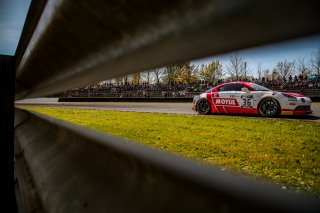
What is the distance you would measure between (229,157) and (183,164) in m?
5.18

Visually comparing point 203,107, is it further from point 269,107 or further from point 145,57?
point 145,57

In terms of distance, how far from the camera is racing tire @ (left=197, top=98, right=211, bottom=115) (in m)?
14.0

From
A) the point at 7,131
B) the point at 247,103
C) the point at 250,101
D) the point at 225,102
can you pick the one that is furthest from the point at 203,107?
the point at 7,131

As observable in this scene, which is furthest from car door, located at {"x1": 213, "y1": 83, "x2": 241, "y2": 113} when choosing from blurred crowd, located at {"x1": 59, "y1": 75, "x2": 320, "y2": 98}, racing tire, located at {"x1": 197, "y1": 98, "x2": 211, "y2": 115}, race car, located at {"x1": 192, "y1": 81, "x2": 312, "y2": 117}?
blurred crowd, located at {"x1": 59, "y1": 75, "x2": 320, "y2": 98}

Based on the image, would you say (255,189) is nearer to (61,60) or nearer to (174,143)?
(61,60)

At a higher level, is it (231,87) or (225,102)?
(231,87)

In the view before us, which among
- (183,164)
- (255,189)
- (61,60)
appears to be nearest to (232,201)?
(255,189)

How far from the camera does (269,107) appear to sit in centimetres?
1172

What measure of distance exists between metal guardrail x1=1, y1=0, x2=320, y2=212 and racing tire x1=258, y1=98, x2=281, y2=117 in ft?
37.6

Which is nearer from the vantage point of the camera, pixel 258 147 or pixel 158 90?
pixel 258 147

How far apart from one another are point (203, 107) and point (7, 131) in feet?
42.9

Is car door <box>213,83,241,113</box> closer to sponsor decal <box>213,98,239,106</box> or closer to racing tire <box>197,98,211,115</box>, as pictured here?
sponsor decal <box>213,98,239,106</box>

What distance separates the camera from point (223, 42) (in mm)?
334

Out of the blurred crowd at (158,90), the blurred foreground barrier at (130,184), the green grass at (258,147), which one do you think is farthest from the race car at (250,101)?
the blurred crowd at (158,90)
